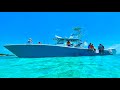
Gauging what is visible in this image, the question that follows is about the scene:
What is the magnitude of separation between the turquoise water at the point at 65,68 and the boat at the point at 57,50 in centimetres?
18

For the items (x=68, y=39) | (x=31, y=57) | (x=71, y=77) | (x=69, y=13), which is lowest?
(x=71, y=77)

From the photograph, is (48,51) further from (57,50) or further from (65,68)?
(65,68)

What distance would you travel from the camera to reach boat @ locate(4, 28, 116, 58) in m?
4.87

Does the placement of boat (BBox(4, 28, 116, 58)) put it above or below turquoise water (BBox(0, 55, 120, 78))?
above

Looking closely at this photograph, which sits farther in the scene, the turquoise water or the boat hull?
the boat hull

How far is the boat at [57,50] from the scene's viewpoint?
4.87m

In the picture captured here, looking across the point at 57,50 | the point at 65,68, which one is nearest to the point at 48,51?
the point at 57,50

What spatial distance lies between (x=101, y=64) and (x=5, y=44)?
62.9 inches

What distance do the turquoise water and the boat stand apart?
0.18 m

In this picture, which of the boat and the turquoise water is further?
the boat

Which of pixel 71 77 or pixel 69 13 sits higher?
pixel 69 13
